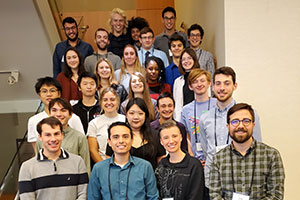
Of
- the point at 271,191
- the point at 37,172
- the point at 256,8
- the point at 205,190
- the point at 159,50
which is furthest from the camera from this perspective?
the point at 159,50

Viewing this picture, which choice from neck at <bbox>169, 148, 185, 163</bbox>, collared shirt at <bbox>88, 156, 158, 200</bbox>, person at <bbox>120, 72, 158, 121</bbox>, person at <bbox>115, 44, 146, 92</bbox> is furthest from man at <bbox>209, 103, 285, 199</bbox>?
person at <bbox>115, 44, 146, 92</bbox>

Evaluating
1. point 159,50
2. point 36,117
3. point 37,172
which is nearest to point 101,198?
point 37,172

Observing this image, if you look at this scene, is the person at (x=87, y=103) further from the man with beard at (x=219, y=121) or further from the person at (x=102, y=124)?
the man with beard at (x=219, y=121)

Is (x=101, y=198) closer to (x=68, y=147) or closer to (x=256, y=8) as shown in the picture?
(x=68, y=147)

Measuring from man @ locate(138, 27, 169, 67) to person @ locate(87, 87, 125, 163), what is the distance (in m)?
1.46

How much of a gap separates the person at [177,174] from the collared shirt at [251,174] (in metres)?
0.13

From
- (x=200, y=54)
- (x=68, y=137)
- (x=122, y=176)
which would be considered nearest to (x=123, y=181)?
(x=122, y=176)

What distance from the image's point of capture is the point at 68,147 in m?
3.64

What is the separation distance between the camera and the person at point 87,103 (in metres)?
4.25

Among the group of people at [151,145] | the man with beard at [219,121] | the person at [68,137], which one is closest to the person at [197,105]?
the group of people at [151,145]

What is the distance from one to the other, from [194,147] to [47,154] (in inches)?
51.4

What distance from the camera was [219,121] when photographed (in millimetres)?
3604

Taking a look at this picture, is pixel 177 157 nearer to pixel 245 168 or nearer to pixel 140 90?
pixel 245 168

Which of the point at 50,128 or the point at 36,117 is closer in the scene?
the point at 50,128
